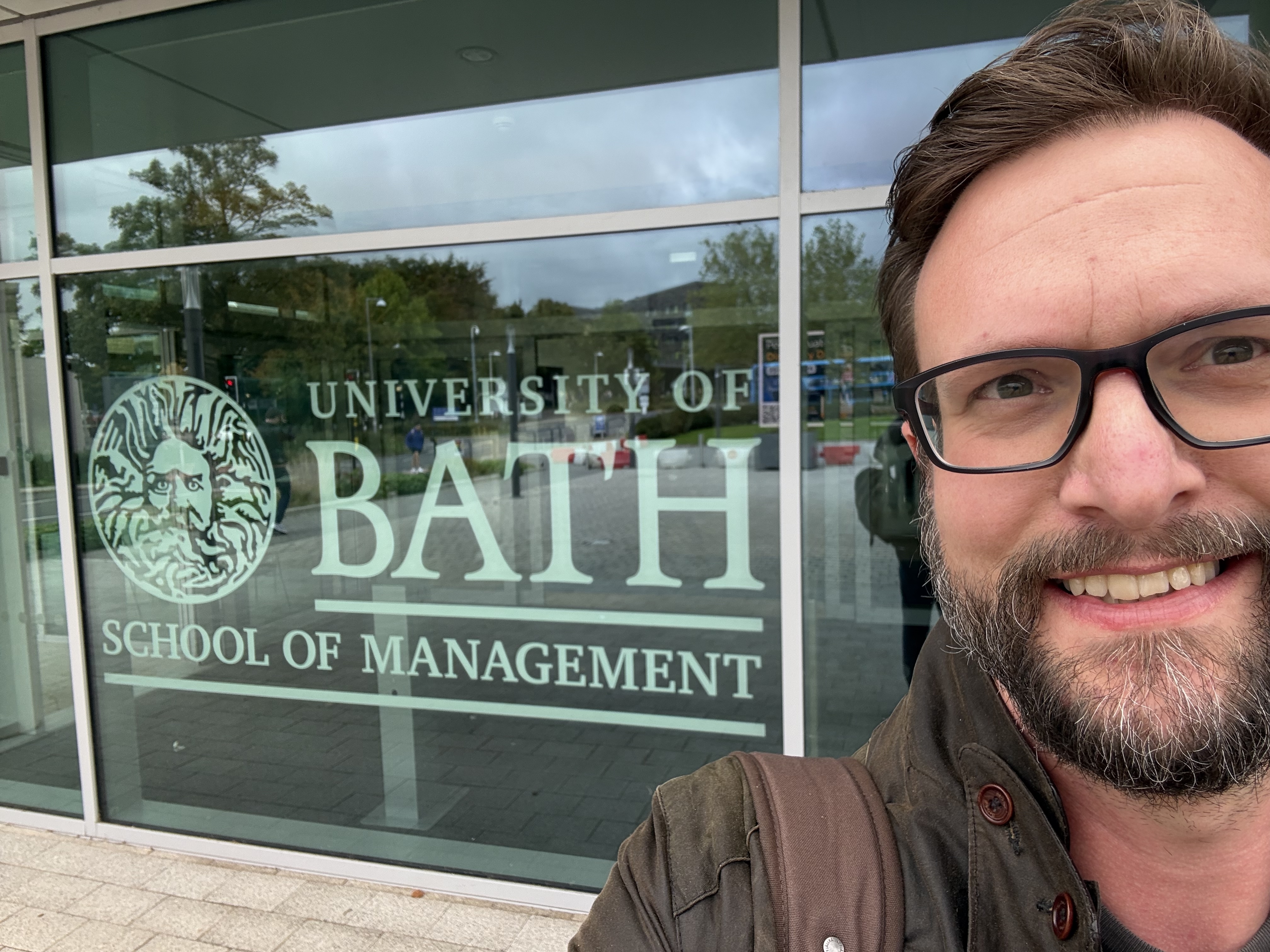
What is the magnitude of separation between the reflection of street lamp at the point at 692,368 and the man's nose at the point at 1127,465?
241 centimetres

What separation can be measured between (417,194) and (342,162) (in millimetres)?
417

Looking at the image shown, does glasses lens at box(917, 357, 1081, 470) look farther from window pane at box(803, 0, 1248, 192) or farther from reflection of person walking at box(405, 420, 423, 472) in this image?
reflection of person walking at box(405, 420, 423, 472)

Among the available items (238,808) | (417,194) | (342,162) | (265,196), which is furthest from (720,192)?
(238,808)

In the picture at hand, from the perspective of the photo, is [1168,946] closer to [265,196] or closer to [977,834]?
[977,834]

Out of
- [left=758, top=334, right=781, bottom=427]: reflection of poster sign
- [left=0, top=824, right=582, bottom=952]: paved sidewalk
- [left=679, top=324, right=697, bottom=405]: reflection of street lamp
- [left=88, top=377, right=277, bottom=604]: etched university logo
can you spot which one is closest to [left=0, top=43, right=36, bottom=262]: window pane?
[left=88, top=377, right=277, bottom=604]: etched university logo

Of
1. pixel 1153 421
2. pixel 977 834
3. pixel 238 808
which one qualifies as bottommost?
pixel 238 808

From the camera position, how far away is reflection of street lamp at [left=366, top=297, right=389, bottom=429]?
11.4 feet

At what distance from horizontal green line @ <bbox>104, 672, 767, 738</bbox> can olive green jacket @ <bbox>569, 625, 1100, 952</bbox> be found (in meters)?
2.25

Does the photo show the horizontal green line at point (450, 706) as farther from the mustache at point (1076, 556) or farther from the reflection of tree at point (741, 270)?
the mustache at point (1076, 556)

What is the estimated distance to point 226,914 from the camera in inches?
126

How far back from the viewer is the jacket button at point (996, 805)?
0.86m

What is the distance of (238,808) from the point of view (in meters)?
3.76

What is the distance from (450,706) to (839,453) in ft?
6.47

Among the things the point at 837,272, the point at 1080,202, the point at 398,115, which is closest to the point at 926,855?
the point at 1080,202
